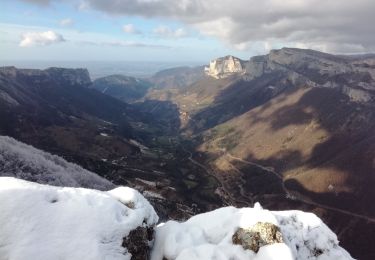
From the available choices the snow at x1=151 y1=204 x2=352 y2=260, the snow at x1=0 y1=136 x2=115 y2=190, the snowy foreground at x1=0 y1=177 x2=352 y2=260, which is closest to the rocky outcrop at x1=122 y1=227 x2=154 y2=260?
the snowy foreground at x1=0 y1=177 x2=352 y2=260

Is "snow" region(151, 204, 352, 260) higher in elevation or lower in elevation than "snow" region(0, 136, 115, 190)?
higher

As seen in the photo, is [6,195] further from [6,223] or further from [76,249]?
[76,249]

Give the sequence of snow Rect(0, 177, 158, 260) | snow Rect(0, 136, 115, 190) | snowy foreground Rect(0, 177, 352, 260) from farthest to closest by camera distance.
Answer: snow Rect(0, 136, 115, 190) → snowy foreground Rect(0, 177, 352, 260) → snow Rect(0, 177, 158, 260)

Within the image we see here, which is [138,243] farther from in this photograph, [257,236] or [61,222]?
[257,236]

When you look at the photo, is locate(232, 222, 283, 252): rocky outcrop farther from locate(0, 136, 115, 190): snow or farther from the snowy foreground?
locate(0, 136, 115, 190): snow

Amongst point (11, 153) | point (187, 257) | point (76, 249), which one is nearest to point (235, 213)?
point (187, 257)

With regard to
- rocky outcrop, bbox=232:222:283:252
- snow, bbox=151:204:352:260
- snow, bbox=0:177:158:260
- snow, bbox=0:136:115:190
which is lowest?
snow, bbox=0:136:115:190
